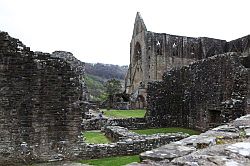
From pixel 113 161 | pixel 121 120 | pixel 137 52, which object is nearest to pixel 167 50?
pixel 137 52

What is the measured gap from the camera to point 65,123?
1030 centimetres

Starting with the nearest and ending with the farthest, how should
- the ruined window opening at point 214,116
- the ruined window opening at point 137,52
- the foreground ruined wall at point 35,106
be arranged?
the foreground ruined wall at point 35,106 → the ruined window opening at point 214,116 → the ruined window opening at point 137,52

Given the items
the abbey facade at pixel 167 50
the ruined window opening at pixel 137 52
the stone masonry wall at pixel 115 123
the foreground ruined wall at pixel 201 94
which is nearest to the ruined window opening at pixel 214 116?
the foreground ruined wall at pixel 201 94

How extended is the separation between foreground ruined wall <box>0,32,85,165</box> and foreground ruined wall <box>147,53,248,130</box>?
6566 millimetres

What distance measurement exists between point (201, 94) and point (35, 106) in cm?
986

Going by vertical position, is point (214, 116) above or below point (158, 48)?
below

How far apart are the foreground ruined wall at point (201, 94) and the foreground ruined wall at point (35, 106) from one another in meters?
6.57

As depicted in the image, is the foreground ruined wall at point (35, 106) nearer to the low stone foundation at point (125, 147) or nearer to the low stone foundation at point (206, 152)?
the low stone foundation at point (125, 147)

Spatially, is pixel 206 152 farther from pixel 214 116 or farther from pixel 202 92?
pixel 202 92

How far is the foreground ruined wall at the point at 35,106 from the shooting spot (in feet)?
32.0

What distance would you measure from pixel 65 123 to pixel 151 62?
38610mm

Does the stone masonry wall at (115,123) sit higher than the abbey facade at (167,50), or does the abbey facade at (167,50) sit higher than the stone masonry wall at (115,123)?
the abbey facade at (167,50)

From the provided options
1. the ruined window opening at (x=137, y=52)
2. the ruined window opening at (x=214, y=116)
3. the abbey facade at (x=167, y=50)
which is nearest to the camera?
the ruined window opening at (x=214, y=116)

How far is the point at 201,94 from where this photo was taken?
1723 centimetres
